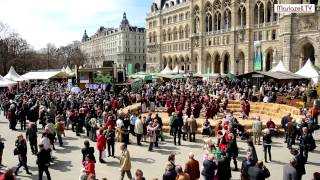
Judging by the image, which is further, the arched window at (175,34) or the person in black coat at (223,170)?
the arched window at (175,34)

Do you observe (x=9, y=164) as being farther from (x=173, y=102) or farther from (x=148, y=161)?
(x=173, y=102)

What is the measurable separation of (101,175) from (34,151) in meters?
4.53

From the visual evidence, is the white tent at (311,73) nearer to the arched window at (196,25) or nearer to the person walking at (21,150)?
the person walking at (21,150)

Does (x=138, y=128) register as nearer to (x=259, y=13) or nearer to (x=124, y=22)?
(x=259, y=13)

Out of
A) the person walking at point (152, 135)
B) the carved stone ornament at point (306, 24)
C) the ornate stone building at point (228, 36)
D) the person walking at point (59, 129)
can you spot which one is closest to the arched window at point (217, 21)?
the ornate stone building at point (228, 36)

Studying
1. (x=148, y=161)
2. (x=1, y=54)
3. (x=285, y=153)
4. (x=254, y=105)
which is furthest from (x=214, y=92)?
(x=1, y=54)

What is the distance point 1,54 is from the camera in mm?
67000

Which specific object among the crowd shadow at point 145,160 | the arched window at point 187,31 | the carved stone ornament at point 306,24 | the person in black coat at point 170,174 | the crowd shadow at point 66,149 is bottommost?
the crowd shadow at point 145,160

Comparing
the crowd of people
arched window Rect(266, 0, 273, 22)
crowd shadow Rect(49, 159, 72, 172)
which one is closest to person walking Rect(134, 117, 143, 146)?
the crowd of people

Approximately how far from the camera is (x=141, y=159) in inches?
606

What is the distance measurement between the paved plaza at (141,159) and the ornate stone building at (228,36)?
2843 cm

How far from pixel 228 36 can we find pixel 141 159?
57.4 metres

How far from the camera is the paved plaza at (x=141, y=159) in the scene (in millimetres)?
13289

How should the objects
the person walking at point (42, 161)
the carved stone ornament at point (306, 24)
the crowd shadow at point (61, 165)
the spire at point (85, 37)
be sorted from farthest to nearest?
the spire at point (85, 37) < the carved stone ornament at point (306, 24) < the crowd shadow at point (61, 165) < the person walking at point (42, 161)
